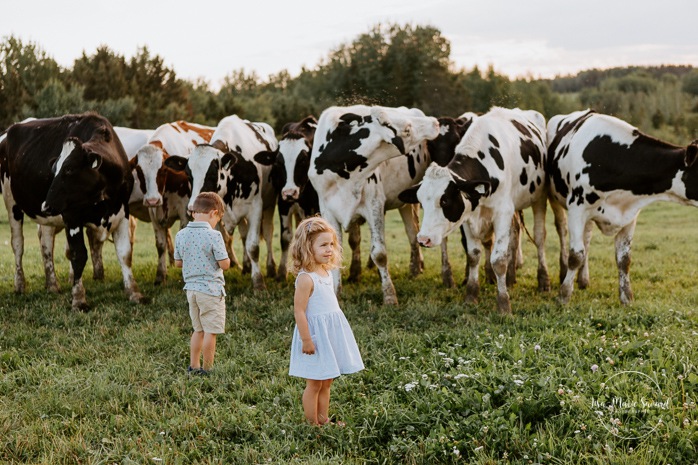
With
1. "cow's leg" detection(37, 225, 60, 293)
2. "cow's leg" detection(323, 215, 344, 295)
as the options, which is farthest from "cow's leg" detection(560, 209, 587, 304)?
"cow's leg" detection(37, 225, 60, 293)

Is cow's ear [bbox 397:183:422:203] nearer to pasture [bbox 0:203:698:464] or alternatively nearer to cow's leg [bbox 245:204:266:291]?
pasture [bbox 0:203:698:464]

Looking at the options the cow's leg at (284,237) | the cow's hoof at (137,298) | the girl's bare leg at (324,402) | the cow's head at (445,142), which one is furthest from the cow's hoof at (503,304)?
the cow's hoof at (137,298)

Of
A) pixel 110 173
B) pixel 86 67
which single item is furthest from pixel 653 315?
pixel 86 67

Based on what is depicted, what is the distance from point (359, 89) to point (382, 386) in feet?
150

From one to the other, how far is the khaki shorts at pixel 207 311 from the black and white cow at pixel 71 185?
9.87 feet

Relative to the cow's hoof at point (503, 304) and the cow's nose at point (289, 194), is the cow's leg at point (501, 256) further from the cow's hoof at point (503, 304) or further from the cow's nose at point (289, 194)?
the cow's nose at point (289, 194)

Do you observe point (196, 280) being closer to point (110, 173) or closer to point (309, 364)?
point (309, 364)

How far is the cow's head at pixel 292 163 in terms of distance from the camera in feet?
28.8

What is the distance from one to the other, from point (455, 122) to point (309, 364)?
6.61 meters

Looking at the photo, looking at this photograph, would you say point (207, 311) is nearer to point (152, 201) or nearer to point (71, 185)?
point (71, 185)

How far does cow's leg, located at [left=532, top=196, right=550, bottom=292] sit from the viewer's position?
9133mm

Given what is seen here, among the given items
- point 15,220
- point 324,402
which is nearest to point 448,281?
point 324,402

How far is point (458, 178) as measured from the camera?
7363mm

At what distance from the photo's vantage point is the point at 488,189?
7.40 metres
